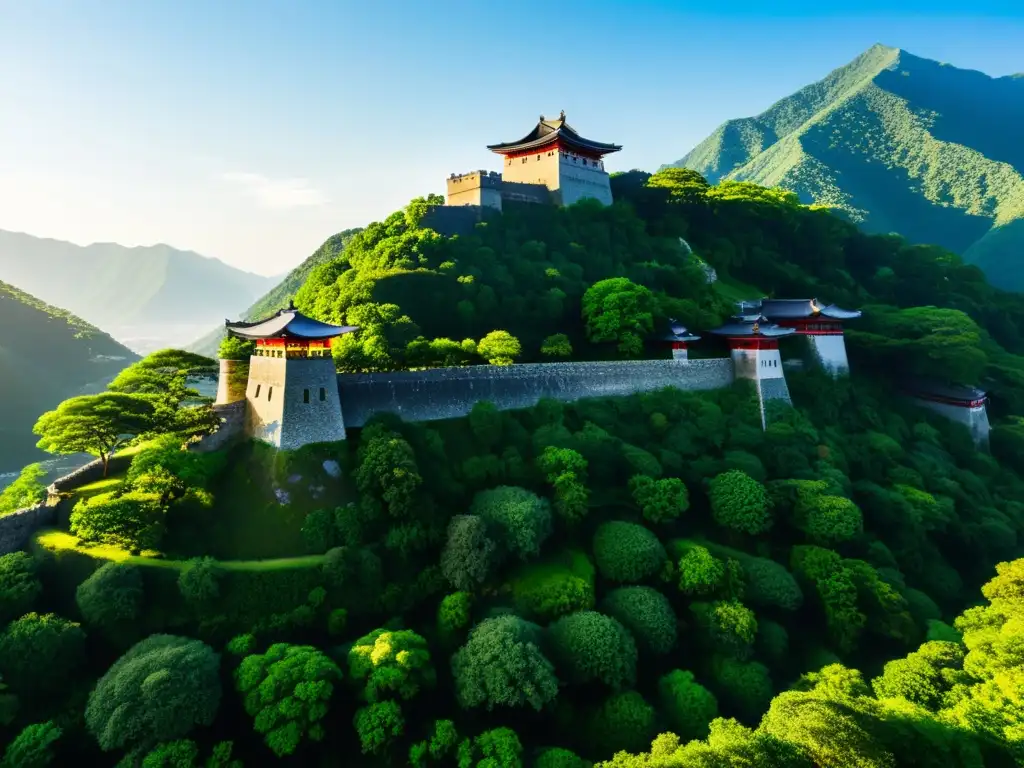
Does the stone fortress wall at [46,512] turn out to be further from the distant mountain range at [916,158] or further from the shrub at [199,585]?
the distant mountain range at [916,158]

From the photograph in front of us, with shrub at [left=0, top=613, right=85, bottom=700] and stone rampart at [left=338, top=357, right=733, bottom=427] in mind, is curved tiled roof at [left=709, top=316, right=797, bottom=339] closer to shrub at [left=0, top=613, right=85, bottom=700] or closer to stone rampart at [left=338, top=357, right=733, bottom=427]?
stone rampart at [left=338, top=357, right=733, bottom=427]

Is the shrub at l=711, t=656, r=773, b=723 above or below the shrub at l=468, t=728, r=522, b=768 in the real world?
below

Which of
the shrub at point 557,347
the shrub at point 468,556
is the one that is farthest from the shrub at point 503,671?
the shrub at point 557,347

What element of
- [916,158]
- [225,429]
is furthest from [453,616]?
[916,158]

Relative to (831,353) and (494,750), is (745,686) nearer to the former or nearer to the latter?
(494,750)

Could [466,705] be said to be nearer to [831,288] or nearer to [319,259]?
[831,288]

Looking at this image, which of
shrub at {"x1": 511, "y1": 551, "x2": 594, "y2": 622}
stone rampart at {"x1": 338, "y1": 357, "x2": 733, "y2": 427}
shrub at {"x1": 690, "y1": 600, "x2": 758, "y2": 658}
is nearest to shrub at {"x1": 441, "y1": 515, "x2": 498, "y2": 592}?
shrub at {"x1": 511, "y1": 551, "x2": 594, "y2": 622}
